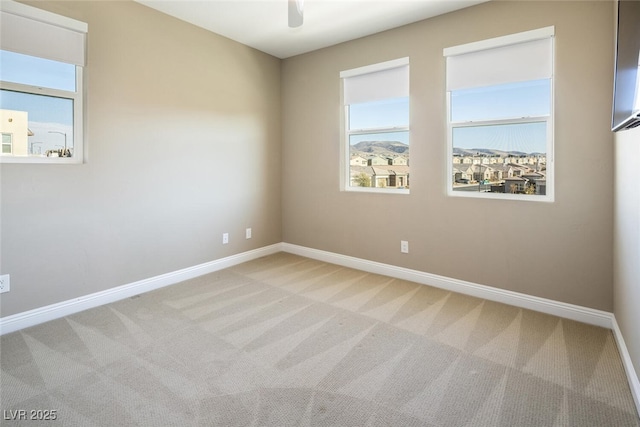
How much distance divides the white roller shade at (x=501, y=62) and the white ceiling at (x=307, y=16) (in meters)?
0.44

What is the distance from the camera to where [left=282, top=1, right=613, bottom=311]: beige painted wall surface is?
2646mm

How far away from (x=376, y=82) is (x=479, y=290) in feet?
8.18

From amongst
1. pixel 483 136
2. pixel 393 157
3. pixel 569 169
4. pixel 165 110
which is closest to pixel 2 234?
pixel 165 110

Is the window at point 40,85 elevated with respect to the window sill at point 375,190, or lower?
elevated

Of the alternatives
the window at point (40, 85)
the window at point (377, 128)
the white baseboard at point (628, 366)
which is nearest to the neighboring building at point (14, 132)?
the window at point (40, 85)

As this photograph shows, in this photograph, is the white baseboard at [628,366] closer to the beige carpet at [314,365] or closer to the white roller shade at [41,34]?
the beige carpet at [314,365]

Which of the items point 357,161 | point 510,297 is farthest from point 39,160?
point 510,297

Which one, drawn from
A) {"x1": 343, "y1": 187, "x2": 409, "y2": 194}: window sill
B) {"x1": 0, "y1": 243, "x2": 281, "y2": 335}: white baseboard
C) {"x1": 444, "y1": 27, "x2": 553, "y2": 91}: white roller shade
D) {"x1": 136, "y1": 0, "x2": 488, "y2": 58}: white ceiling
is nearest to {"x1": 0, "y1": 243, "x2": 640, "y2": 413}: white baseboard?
{"x1": 0, "y1": 243, "x2": 281, "y2": 335}: white baseboard

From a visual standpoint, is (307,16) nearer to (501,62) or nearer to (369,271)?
(501,62)

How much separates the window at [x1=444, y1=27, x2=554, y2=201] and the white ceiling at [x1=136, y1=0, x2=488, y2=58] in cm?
55

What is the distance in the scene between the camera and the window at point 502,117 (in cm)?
288

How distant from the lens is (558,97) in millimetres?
2775

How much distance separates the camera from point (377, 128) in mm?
3947

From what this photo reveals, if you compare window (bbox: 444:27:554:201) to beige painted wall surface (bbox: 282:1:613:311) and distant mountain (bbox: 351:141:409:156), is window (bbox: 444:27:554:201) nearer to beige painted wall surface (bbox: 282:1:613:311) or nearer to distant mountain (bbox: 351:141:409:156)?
beige painted wall surface (bbox: 282:1:613:311)
